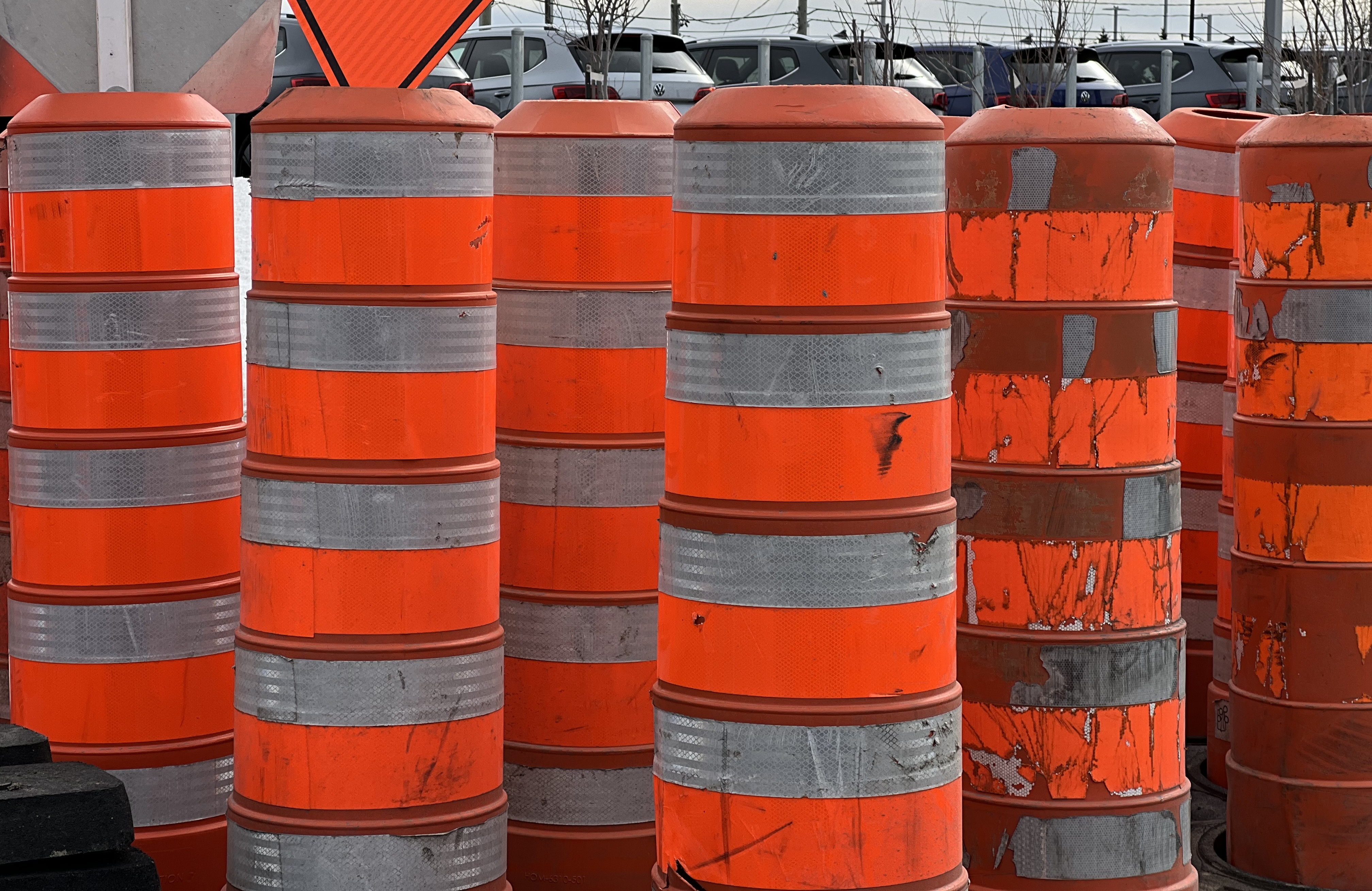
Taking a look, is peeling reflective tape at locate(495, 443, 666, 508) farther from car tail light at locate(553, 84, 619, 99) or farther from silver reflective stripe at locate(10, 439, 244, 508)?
car tail light at locate(553, 84, 619, 99)

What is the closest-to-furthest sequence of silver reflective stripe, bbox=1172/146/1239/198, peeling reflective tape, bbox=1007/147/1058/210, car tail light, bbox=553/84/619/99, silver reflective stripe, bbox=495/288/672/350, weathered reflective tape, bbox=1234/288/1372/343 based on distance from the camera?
1. peeling reflective tape, bbox=1007/147/1058/210
2. silver reflective stripe, bbox=495/288/672/350
3. weathered reflective tape, bbox=1234/288/1372/343
4. silver reflective stripe, bbox=1172/146/1239/198
5. car tail light, bbox=553/84/619/99

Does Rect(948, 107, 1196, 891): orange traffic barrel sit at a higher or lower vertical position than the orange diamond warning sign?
lower

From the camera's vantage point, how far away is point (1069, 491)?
17.3 ft

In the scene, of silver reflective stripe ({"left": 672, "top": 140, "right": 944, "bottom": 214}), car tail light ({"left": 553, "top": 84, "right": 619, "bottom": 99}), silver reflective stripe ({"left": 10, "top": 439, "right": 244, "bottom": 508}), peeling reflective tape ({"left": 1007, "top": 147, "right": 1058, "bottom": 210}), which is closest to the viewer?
silver reflective stripe ({"left": 672, "top": 140, "right": 944, "bottom": 214})

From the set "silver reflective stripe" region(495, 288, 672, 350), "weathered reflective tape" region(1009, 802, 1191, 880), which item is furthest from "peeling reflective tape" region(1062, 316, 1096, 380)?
"weathered reflective tape" region(1009, 802, 1191, 880)

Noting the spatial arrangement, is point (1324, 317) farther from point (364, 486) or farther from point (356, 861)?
point (356, 861)

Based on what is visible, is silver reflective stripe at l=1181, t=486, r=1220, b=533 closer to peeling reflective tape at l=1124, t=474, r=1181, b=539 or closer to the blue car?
peeling reflective tape at l=1124, t=474, r=1181, b=539

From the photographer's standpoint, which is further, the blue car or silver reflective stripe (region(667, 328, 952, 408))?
the blue car

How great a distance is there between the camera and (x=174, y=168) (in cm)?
529

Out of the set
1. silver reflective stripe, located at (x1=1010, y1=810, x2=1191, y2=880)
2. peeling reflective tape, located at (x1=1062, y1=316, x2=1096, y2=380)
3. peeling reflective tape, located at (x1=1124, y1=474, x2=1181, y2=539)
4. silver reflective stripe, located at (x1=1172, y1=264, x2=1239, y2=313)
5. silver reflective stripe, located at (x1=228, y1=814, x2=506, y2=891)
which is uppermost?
silver reflective stripe, located at (x1=1172, y1=264, x2=1239, y2=313)

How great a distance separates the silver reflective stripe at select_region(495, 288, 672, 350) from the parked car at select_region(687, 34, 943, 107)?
1809 centimetres

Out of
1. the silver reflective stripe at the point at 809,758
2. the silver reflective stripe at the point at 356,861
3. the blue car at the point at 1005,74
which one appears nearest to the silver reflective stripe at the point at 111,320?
the silver reflective stripe at the point at 356,861

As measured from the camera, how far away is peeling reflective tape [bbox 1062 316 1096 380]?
5215mm

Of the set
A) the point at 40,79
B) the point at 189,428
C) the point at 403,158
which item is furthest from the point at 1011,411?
the point at 40,79
